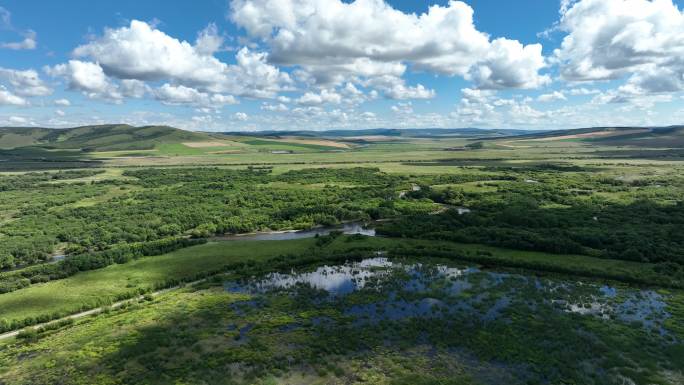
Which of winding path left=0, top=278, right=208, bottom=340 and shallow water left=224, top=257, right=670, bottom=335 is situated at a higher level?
shallow water left=224, top=257, right=670, bottom=335

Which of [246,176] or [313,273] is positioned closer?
[313,273]

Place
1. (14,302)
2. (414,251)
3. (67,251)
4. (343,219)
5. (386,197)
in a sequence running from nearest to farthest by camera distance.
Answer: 1. (14,302)
2. (414,251)
3. (67,251)
4. (343,219)
5. (386,197)

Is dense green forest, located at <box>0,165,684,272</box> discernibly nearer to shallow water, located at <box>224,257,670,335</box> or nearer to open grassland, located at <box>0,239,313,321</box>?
shallow water, located at <box>224,257,670,335</box>

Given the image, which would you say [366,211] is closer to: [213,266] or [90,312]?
[213,266]

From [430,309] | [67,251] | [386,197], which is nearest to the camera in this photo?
[430,309]

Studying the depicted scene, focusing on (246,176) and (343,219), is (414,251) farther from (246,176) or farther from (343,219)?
(246,176)

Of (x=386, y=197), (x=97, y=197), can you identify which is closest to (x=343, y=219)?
(x=386, y=197)

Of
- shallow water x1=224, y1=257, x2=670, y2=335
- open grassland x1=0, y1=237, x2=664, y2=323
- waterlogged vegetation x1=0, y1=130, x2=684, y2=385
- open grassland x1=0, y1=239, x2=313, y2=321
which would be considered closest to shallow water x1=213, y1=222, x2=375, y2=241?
waterlogged vegetation x1=0, y1=130, x2=684, y2=385
